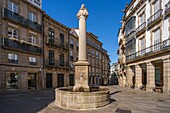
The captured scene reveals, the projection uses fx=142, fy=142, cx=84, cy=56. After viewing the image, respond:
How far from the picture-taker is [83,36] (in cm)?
1104

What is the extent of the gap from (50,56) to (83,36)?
16.9 meters

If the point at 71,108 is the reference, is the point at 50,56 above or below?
above

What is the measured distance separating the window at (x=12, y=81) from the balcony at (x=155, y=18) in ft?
62.9

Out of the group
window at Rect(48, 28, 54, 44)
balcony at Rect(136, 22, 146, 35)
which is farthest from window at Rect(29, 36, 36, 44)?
balcony at Rect(136, 22, 146, 35)

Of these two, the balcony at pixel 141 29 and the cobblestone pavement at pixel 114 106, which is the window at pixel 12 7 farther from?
the balcony at pixel 141 29

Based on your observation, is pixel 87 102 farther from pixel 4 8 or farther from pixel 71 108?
pixel 4 8

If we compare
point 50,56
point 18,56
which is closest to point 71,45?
point 50,56

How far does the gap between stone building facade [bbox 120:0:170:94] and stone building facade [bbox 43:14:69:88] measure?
538 inches

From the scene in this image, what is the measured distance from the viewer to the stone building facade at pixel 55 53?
25453mm

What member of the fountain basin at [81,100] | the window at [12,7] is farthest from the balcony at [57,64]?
the fountain basin at [81,100]

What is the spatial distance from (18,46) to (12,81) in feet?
15.8

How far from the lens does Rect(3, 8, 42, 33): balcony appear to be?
1821cm

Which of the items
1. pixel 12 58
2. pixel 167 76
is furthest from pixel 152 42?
pixel 12 58

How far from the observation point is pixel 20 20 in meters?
20.2
